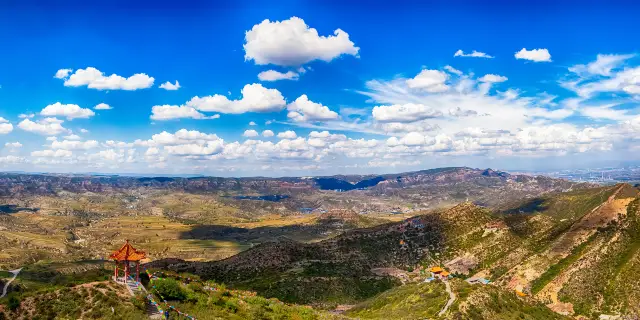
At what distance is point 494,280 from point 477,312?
6435cm

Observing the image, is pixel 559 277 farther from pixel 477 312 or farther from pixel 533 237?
pixel 477 312

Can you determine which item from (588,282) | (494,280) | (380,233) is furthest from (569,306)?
(380,233)

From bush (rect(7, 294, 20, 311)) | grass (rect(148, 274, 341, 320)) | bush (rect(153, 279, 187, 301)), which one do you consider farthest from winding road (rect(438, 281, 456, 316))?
bush (rect(7, 294, 20, 311))

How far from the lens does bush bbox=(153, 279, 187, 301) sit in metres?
53.5

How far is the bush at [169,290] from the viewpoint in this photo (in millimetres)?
53469

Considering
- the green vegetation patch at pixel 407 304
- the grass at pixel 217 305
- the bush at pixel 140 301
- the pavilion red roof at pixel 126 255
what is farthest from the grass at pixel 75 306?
the green vegetation patch at pixel 407 304

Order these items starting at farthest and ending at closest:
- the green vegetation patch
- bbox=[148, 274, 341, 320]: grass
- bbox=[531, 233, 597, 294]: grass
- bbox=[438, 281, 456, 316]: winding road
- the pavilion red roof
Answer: bbox=[531, 233, 597, 294]: grass
the green vegetation patch
bbox=[438, 281, 456, 316]: winding road
the pavilion red roof
bbox=[148, 274, 341, 320]: grass

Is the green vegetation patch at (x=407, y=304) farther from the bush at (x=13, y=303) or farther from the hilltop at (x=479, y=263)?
the bush at (x=13, y=303)

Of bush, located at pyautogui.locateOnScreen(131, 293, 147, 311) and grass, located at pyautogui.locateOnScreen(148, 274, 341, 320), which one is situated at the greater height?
bush, located at pyautogui.locateOnScreen(131, 293, 147, 311)

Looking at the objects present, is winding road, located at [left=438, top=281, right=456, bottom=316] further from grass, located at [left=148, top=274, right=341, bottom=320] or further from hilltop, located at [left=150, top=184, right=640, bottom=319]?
grass, located at [left=148, top=274, right=341, bottom=320]

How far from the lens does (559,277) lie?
4980 inches

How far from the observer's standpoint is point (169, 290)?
177 ft

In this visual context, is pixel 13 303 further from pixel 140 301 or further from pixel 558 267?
pixel 558 267

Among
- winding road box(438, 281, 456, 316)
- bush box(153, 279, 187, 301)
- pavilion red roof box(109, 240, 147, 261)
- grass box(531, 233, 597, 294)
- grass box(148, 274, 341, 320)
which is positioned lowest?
grass box(531, 233, 597, 294)
